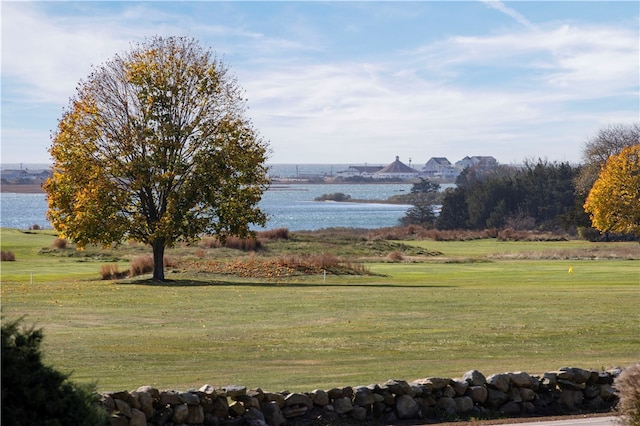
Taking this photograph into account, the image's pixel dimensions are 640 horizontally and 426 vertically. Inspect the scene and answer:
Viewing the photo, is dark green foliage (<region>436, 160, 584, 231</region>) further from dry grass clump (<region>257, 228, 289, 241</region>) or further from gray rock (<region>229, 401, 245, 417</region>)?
gray rock (<region>229, 401, 245, 417</region>)

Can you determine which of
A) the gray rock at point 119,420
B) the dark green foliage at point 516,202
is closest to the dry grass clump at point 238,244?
the gray rock at point 119,420

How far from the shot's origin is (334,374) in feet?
64.2

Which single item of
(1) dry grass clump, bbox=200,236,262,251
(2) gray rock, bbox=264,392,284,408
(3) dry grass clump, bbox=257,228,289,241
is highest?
(3) dry grass clump, bbox=257,228,289,241

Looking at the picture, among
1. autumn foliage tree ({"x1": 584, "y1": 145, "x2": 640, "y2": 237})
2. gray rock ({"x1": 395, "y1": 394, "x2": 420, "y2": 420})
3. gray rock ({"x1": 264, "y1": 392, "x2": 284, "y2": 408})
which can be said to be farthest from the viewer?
autumn foliage tree ({"x1": 584, "y1": 145, "x2": 640, "y2": 237})

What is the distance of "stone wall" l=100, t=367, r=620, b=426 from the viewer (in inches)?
563

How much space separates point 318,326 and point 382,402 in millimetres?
11137

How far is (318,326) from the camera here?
2708 cm

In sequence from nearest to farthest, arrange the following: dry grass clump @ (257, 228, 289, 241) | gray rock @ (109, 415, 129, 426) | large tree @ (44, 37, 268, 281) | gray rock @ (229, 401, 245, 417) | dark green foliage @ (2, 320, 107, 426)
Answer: dark green foliage @ (2, 320, 107, 426)
gray rock @ (109, 415, 129, 426)
gray rock @ (229, 401, 245, 417)
large tree @ (44, 37, 268, 281)
dry grass clump @ (257, 228, 289, 241)

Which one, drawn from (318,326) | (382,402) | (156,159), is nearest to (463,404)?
(382,402)

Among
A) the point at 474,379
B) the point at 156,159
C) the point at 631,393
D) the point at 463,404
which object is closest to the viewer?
the point at 631,393

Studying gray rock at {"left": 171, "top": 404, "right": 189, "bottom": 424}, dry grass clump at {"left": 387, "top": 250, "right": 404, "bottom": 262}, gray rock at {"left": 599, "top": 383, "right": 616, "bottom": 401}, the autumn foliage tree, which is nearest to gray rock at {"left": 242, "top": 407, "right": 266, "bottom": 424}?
gray rock at {"left": 171, "top": 404, "right": 189, "bottom": 424}

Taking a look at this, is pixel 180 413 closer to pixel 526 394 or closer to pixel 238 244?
pixel 526 394

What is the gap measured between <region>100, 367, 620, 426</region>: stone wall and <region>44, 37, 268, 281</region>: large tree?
2683 centimetres

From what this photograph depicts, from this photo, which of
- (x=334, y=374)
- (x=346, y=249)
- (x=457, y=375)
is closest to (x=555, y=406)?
(x=457, y=375)
